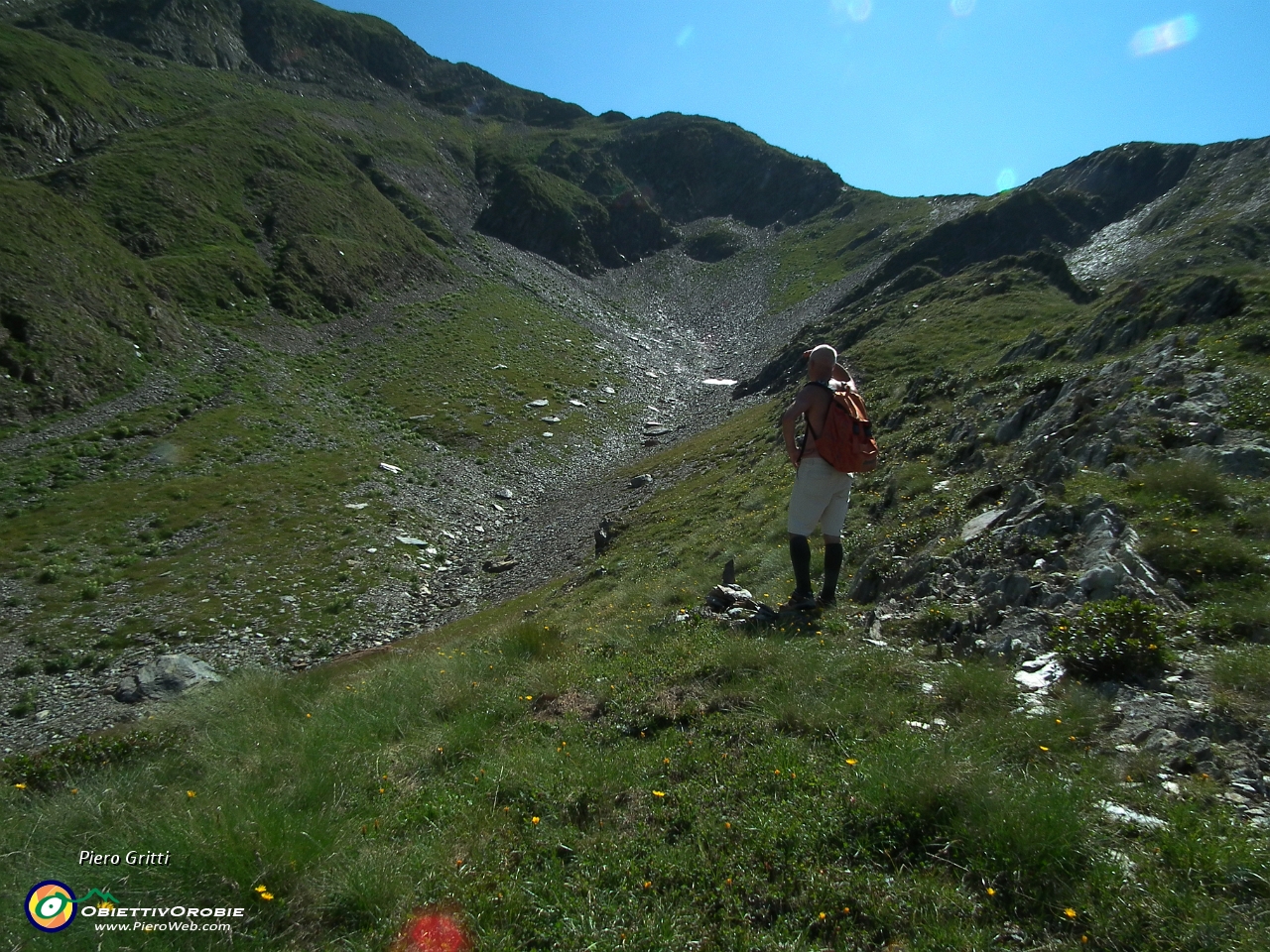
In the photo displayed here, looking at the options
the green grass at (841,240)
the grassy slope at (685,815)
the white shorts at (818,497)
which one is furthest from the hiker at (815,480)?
the green grass at (841,240)

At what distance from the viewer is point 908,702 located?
6348 mm

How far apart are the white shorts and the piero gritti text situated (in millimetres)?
7490

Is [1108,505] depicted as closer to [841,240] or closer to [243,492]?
[243,492]

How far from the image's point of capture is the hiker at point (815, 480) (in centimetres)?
895

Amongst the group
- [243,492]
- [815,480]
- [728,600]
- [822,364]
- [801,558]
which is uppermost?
[822,364]

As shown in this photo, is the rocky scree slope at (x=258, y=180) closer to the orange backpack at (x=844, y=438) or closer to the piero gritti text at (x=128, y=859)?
the piero gritti text at (x=128, y=859)

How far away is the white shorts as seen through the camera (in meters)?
9.10

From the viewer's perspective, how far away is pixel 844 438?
8766 millimetres

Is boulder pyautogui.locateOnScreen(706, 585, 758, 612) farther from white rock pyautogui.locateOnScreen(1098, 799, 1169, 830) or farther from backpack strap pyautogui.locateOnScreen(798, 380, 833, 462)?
white rock pyautogui.locateOnScreen(1098, 799, 1169, 830)

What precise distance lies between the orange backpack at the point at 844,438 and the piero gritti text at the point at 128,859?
7923mm

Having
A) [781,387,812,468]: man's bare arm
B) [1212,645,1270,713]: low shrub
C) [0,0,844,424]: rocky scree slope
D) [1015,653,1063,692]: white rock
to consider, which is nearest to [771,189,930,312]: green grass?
[0,0,844,424]: rocky scree slope

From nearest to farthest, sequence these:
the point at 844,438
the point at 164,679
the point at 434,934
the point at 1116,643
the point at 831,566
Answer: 1. the point at 434,934
2. the point at 1116,643
3. the point at 844,438
4. the point at 831,566
5. the point at 164,679

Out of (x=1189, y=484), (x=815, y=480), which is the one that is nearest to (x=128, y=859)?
(x=815, y=480)

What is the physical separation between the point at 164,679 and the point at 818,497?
A: 21.1 metres
